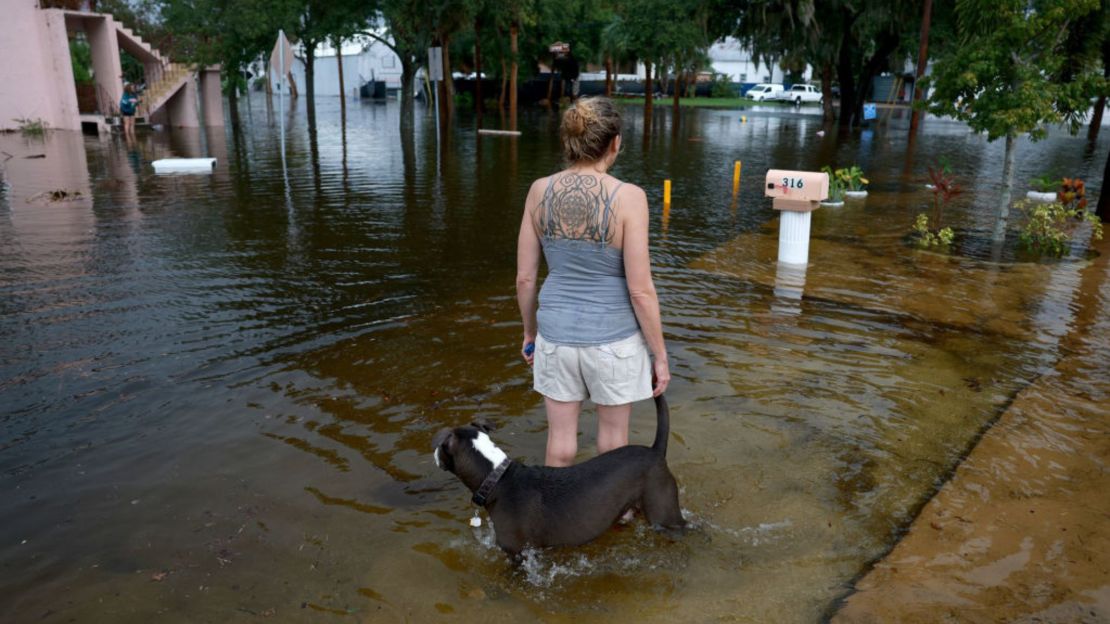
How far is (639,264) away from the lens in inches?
131

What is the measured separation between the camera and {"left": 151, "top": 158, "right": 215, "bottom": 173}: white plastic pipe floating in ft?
56.0

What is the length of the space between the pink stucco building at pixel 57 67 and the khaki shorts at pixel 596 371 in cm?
2967

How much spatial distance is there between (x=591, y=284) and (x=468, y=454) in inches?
35.8

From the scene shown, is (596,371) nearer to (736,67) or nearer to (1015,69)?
(1015,69)

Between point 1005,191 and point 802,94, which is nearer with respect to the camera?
point 1005,191

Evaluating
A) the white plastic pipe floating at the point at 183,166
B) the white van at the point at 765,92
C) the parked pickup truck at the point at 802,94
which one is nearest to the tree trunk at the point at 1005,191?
the white plastic pipe floating at the point at 183,166

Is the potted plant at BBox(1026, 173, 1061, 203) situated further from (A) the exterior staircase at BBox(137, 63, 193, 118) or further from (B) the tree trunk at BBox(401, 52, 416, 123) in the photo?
(A) the exterior staircase at BBox(137, 63, 193, 118)

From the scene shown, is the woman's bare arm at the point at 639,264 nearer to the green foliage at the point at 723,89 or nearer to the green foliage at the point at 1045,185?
the green foliage at the point at 1045,185

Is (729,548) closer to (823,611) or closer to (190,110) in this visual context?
(823,611)

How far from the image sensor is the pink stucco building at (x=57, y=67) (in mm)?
27078

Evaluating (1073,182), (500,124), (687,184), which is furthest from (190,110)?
(1073,182)

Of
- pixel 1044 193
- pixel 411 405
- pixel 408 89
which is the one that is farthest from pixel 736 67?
pixel 411 405

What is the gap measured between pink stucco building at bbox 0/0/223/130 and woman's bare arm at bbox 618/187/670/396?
30.0 meters

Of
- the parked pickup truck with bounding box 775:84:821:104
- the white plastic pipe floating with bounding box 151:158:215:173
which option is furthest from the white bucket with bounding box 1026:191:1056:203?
the parked pickup truck with bounding box 775:84:821:104
